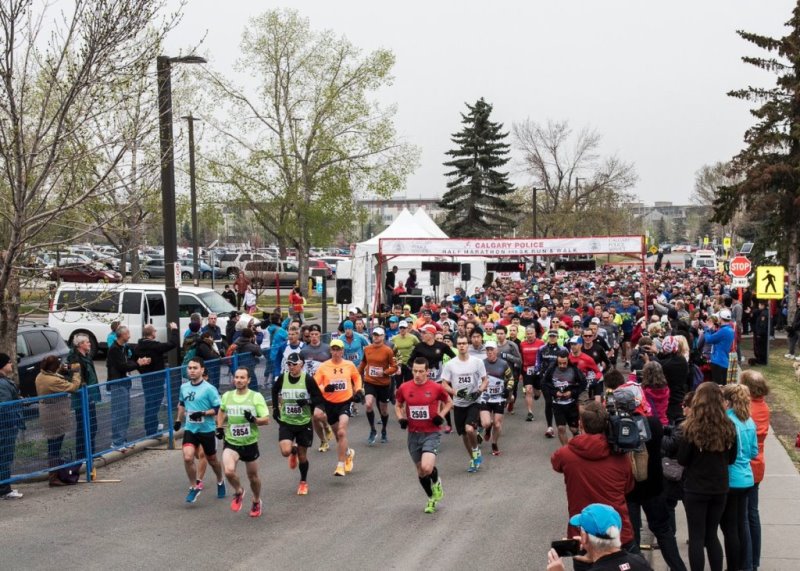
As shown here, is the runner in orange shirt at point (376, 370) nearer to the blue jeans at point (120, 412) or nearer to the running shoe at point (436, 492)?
the blue jeans at point (120, 412)

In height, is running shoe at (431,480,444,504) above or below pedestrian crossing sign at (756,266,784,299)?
below

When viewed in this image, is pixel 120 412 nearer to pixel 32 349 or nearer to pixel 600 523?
pixel 32 349

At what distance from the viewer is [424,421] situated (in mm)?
9578

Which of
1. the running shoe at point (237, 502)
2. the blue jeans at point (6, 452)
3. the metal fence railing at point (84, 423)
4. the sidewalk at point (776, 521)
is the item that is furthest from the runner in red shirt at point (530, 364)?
the blue jeans at point (6, 452)

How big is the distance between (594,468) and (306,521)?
13.1 ft

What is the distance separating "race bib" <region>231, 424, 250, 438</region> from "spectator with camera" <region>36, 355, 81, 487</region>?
272 cm

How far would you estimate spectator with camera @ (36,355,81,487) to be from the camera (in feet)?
34.9

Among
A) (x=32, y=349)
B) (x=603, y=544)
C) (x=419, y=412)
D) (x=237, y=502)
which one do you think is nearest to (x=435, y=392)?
(x=419, y=412)

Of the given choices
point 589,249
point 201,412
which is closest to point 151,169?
point 201,412

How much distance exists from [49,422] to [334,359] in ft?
11.7

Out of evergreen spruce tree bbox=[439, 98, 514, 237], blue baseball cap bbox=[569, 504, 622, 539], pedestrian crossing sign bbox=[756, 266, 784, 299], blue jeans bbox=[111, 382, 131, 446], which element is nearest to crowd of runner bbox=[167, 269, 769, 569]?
blue jeans bbox=[111, 382, 131, 446]

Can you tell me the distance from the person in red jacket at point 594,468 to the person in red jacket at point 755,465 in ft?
5.05

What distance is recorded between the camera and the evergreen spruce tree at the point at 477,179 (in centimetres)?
6881

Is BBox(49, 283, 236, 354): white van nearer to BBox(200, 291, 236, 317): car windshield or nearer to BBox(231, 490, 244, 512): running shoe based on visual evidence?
BBox(200, 291, 236, 317): car windshield
